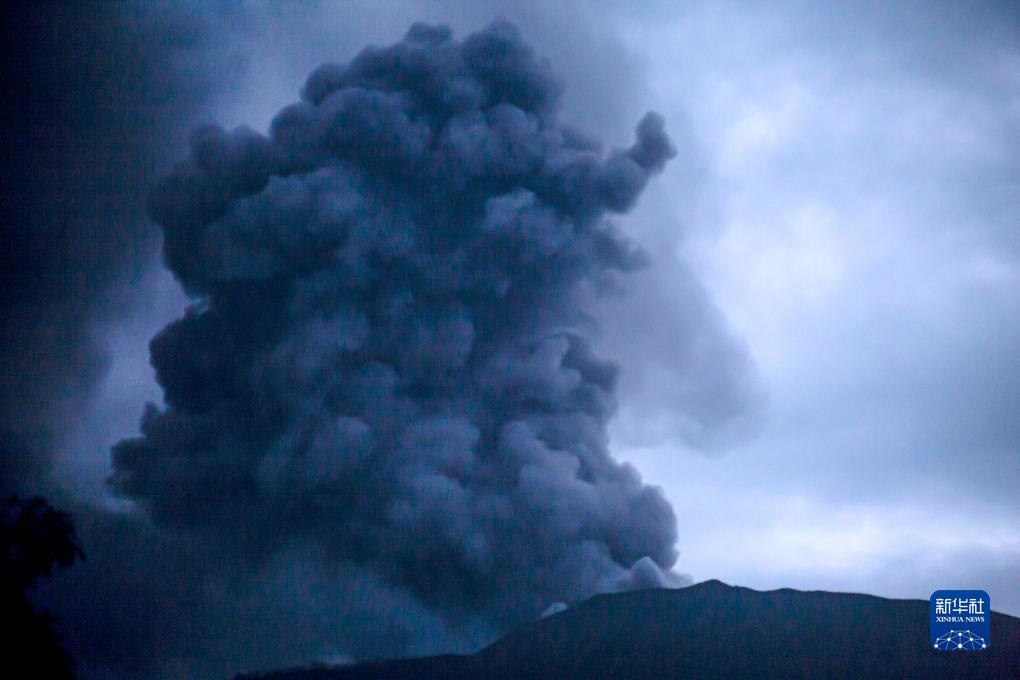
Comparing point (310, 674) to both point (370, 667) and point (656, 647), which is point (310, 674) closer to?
point (370, 667)

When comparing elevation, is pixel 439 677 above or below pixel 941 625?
below

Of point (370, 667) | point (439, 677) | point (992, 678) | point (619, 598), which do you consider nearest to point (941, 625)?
point (992, 678)

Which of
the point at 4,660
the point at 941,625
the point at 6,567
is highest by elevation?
the point at 941,625

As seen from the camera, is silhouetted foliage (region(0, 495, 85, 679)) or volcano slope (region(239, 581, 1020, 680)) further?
volcano slope (region(239, 581, 1020, 680))

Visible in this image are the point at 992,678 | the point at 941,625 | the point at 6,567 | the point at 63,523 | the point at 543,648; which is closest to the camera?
the point at 6,567

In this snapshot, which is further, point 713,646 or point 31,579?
point 713,646

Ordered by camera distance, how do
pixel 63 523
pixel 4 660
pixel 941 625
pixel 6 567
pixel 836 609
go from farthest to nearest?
pixel 836 609 < pixel 941 625 < pixel 63 523 < pixel 6 567 < pixel 4 660

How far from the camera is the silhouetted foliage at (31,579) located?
41.4 feet

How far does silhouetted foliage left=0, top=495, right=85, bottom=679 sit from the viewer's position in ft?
41.4

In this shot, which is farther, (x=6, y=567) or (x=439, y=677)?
(x=439, y=677)

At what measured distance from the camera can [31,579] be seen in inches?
572

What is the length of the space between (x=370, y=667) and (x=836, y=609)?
19.7m

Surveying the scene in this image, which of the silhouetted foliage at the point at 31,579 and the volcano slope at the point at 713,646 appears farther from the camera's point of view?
the volcano slope at the point at 713,646

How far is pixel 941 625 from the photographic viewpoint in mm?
23016
